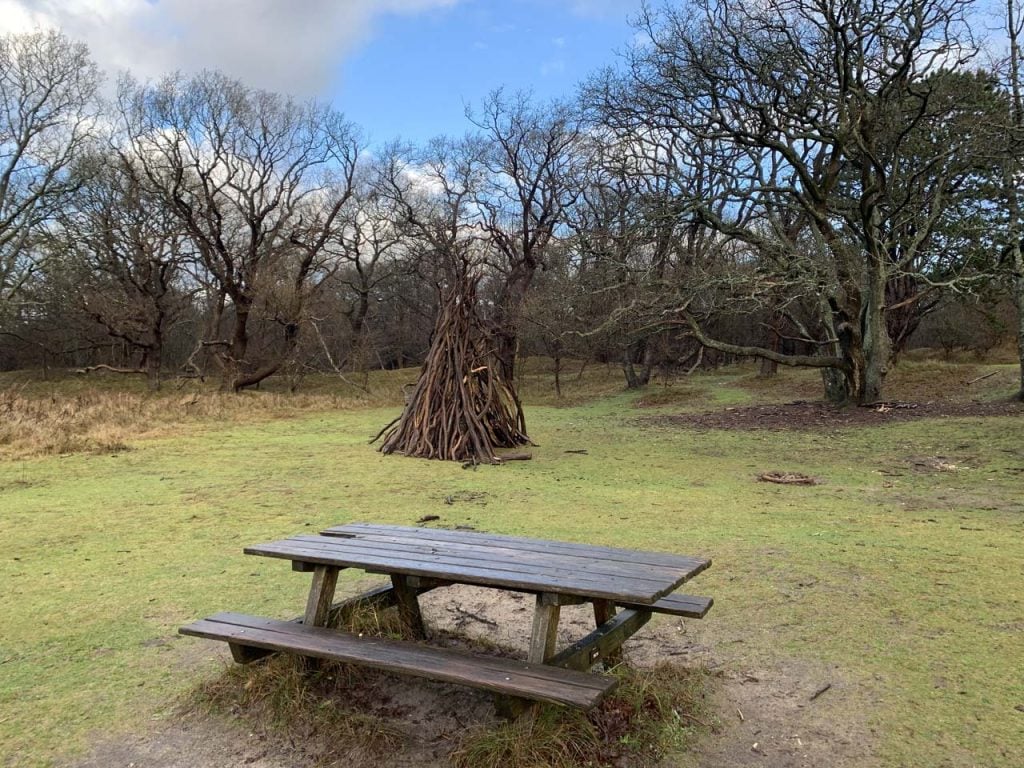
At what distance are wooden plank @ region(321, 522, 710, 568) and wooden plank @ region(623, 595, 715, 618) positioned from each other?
0.50 ft

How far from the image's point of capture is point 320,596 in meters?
2.82

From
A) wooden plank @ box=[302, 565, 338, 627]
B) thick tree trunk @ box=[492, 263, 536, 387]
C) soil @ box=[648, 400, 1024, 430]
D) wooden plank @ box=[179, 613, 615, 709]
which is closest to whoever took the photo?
wooden plank @ box=[179, 613, 615, 709]

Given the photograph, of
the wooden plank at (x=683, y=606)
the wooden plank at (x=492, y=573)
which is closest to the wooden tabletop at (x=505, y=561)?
the wooden plank at (x=492, y=573)

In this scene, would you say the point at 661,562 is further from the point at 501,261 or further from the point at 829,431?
the point at 501,261

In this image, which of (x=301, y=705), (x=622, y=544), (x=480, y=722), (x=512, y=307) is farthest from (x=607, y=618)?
(x=512, y=307)

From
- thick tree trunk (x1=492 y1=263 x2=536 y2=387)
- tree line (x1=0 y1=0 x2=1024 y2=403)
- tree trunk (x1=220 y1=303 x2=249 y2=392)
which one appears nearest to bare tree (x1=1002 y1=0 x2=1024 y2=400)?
tree line (x1=0 y1=0 x2=1024 y2=403)

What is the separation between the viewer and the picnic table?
88.8 inches

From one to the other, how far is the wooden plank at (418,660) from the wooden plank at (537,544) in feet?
2.00

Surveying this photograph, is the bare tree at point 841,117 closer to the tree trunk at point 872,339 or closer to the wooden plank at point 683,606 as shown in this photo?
the tree trunk at point 872,339

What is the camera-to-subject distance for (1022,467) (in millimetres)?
7996

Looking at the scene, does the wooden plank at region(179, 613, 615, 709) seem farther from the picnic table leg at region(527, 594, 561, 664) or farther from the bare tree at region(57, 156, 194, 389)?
the bare tree at region(57, 156, 194, 389)

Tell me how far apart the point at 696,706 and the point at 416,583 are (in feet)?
3.83

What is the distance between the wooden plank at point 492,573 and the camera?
2.30m

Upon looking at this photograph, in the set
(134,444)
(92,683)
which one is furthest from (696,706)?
(134,444)
